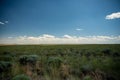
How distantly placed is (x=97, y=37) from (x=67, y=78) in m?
2.20

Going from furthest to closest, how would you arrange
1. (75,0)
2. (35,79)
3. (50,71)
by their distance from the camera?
(75,0) → (50,71) → (35,79)

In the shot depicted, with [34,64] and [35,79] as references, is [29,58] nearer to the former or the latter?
[34,64]

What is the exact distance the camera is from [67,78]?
275 centimetres

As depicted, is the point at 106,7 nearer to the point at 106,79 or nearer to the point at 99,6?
the point at 99,6

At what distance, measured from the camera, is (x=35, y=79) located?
2688 mm

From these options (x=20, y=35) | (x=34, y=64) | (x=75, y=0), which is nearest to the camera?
(x=34, y=64)

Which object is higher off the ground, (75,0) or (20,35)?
(75,0)

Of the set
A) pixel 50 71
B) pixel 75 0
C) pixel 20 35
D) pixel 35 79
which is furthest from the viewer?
pixel 20 35

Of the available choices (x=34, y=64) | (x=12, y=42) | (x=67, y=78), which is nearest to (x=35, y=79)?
(x=67, y=78)

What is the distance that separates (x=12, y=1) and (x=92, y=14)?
7.59 feet

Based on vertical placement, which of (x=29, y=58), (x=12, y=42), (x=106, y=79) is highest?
(x=12, y=42)

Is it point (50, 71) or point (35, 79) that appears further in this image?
point (50, 71)

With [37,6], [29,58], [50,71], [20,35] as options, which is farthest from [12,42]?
[50,71]

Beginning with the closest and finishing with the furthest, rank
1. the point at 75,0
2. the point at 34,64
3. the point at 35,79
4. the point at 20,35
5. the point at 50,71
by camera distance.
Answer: the point at 35,79
the point at 50,71
the point at 34,64
the point at 75,0
the point at 20,35
